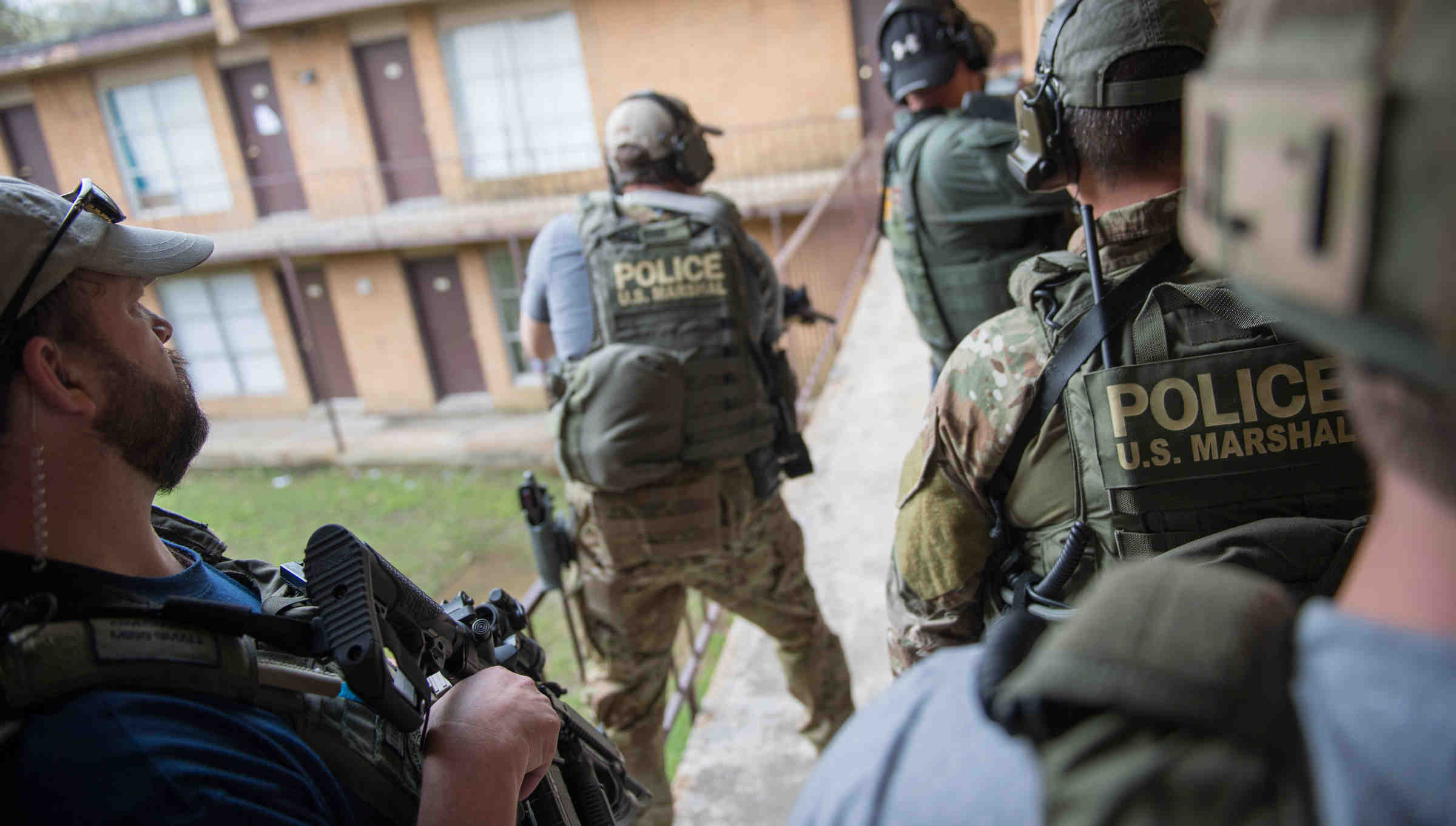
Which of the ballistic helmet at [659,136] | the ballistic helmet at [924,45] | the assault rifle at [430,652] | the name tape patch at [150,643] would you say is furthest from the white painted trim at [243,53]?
the name tape patch at [150,643]

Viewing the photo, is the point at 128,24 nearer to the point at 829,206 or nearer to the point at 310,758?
the point at 829,206

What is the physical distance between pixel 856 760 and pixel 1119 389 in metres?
0.88

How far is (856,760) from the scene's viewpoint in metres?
0.63

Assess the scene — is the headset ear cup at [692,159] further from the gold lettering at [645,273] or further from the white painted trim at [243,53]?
the white painted trim at [243,53]

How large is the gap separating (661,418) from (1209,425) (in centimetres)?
149

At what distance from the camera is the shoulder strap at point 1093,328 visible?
4.50ft

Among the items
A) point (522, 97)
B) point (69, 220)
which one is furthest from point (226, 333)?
point (69, 220)

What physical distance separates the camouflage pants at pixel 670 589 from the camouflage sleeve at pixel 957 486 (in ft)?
3.10

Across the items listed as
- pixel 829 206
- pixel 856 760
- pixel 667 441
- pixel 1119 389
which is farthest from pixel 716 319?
pixel 829 206

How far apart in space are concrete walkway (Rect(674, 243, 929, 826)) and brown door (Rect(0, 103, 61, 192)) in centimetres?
1646

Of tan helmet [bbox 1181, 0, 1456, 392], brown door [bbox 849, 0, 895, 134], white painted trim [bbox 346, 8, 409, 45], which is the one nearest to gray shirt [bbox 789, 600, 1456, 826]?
tan helmet [bbox 1181, 0, 1456, 392]

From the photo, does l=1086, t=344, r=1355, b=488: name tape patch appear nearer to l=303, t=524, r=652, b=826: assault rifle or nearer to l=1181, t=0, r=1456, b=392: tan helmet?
l=1181, t=0, r=1456, b=392: tan helmet

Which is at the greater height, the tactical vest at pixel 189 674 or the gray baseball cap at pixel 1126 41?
the gray baseball cap at pixel 1126 41

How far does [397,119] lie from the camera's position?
556 inches
